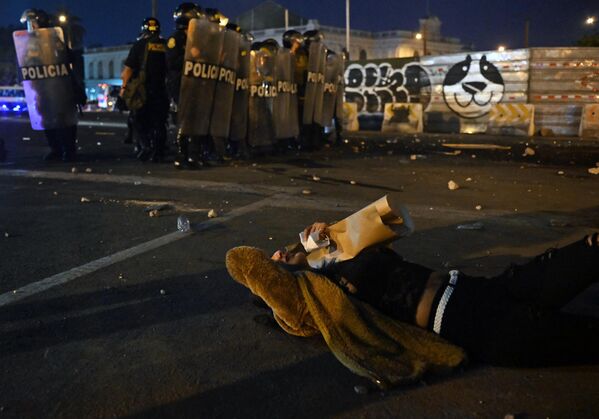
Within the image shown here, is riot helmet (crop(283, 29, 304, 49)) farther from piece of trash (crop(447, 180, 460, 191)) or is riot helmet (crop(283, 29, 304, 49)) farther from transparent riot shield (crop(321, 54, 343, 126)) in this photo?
piece of trash (crop(447, 180, 460, 191))

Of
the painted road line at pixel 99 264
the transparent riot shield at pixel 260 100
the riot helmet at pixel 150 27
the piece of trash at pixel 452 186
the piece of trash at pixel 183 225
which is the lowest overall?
the painted road line at pixel 99 264

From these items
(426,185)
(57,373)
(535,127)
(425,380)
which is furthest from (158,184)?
(535,127)

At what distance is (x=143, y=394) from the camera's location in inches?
106

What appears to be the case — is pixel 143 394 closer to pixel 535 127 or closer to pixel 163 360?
pixel 163 360

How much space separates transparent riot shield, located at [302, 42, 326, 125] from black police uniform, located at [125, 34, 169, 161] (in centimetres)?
385

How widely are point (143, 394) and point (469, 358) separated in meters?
1.46

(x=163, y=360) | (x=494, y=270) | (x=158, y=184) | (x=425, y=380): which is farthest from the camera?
(x=158, y=184)

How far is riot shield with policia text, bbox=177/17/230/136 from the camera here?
9.73 meters

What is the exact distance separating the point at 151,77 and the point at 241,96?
176 centimetres

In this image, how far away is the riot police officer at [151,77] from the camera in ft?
33.0

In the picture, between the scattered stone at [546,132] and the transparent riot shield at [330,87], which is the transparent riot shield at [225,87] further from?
the scattered stone at [546,132]

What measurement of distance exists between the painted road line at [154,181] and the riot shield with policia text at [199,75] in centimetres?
140

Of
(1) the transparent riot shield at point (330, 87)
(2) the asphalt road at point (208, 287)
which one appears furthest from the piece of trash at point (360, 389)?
(1) the transparent riot shield at point (330, 87)

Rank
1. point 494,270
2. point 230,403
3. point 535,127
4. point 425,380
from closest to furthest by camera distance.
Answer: point 230,403 < point 425,380 < point 494,270 < point 535,127
